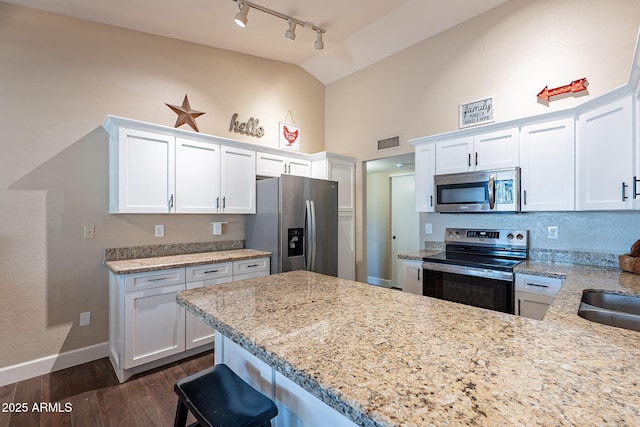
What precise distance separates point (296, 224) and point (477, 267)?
6.10 feet

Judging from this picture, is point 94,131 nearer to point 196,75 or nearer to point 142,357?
point 196,75

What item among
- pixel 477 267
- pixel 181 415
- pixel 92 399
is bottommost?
pixel 92 399

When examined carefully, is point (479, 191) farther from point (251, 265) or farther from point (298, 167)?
point (251, 265)

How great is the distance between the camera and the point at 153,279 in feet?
8.32

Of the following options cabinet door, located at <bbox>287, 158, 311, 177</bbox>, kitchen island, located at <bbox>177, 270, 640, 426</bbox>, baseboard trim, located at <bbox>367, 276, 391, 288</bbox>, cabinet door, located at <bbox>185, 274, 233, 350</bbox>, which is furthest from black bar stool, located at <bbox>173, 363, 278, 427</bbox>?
baseboard trim, located at <bbox>367, 276, 391, 288</bbox>

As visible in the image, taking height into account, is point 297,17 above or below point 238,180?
above

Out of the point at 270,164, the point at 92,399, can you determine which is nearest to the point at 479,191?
the point at 270,164

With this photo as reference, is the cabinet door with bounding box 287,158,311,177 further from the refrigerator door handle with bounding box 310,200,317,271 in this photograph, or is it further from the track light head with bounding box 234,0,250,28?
the track light head with bounding box 234,0,250,28

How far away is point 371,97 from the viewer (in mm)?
4211

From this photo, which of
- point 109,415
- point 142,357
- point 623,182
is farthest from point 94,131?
point 623,182

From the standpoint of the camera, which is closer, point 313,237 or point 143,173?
point 143,173

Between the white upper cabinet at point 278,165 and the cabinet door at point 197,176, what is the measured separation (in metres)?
0.56

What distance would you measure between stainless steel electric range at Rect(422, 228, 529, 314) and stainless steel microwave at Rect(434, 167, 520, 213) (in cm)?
39

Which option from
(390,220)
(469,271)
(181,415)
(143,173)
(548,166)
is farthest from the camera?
(390,220)
